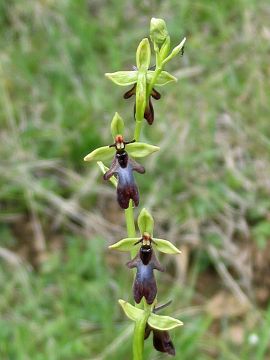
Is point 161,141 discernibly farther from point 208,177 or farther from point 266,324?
point 266,324

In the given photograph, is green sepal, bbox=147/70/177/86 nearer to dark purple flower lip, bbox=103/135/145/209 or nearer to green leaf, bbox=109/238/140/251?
dark purple flower lip, bbox=103/135/145/209

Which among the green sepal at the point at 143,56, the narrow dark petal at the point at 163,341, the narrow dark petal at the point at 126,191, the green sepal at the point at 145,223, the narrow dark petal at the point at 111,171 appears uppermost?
the green sepal at the point at 143,56

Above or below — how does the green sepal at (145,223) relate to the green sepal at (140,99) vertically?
below

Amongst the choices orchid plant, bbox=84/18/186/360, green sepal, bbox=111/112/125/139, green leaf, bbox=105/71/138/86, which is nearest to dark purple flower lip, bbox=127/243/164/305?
orchid plant, bbox=84/18/186/360

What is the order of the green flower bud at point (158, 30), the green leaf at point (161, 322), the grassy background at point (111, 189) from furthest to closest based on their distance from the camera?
the grassy background at point (111, 189), the green leaf at point (161, 322), the green flower bud at point (158, 30)

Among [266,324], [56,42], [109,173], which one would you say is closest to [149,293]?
[109,173]

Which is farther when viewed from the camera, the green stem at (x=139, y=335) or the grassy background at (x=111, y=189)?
the grassy background at (x=111, y=189)

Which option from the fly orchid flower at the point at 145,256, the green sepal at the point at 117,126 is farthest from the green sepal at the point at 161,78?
the fly orchid flower at the point at 145,256

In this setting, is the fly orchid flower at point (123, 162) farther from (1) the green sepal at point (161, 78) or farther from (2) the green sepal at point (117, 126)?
(1) the green sepal at point (161, 78)

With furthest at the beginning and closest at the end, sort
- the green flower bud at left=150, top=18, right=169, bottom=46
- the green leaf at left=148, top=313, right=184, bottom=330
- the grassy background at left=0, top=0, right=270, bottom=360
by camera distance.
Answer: the grassy background at left=0, top=0, right=270, bottom=360
the green leaf at left=148, top=313, right=184, bottom=330
the green flower bud at left=150, top=18, right=169, bottom=46
